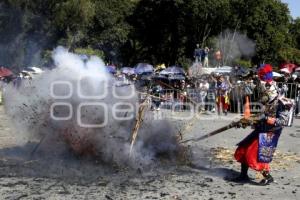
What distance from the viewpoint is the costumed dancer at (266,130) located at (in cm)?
802

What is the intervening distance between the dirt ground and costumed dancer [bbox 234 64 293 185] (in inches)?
12.8

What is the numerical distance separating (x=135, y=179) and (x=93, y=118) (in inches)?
58.2

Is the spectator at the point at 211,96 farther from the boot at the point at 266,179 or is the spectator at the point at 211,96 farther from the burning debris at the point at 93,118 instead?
the boot at the point at 266,179

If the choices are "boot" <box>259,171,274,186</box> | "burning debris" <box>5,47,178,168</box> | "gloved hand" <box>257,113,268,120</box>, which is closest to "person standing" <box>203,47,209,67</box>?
"burning debris" <box>5,47,178,168</box>

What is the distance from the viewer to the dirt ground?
7355 mm

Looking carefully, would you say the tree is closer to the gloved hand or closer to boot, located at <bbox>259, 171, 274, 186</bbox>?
the gloved hand

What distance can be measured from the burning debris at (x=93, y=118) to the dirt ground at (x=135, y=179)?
0.28 m

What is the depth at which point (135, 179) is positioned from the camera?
8.19 meters

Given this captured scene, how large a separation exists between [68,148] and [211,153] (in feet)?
10.7

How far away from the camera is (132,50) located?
174 ft

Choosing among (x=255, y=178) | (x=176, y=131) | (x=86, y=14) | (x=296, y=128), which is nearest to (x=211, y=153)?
(x=176, y=131)

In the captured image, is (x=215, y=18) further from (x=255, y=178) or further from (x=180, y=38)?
(x=255, y=178)

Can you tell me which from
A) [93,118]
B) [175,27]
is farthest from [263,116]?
[175,27]

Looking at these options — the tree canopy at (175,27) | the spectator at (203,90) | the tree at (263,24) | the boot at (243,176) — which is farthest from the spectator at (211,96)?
the tree at (263,24)
